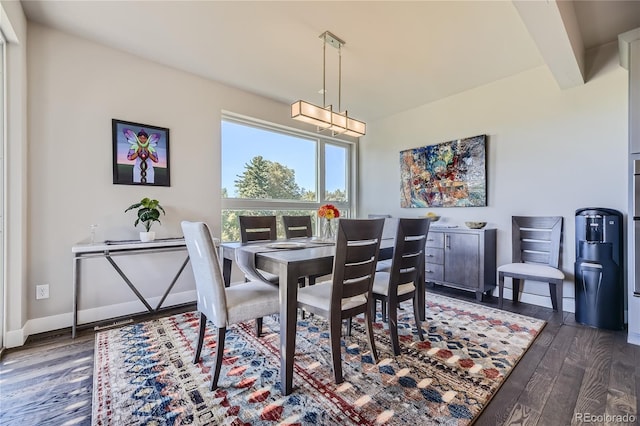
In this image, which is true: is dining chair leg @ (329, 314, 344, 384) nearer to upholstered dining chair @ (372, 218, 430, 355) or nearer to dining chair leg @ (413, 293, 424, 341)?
upholstered dining chair @ (372, 218, 430, 355)

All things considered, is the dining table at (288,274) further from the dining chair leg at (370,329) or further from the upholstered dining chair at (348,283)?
the dining chair leg at (370,329)

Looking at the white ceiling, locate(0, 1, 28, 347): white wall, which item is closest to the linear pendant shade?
the white ceiling

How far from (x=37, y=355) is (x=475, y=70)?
477 centimetres

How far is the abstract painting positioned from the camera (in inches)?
145

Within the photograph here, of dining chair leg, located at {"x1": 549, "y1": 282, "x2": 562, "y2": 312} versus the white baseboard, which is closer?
the white baseboard

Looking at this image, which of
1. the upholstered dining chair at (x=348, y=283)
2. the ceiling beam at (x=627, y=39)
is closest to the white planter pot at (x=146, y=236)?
the upholstered dining chair at (x=348, y=283)

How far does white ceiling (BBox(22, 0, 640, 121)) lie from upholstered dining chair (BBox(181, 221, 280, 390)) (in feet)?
6.05

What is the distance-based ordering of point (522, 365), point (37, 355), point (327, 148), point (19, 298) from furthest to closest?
1. point (327, 148)
2. point (19, 298)
3. point (37, 355)
4. point (522, 365)

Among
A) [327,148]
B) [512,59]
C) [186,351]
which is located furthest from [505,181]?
[186,351]

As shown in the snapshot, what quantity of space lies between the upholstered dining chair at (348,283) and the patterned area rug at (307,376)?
209mm

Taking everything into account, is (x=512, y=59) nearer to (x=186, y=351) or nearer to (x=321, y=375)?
(x=321, y=375)

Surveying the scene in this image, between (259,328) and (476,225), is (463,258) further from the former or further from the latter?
(259,328)

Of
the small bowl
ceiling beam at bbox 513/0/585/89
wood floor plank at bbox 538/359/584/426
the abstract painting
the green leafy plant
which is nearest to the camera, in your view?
→ wood floor plank at bbox 538/359/584/426

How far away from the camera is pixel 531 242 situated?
10.7ft
